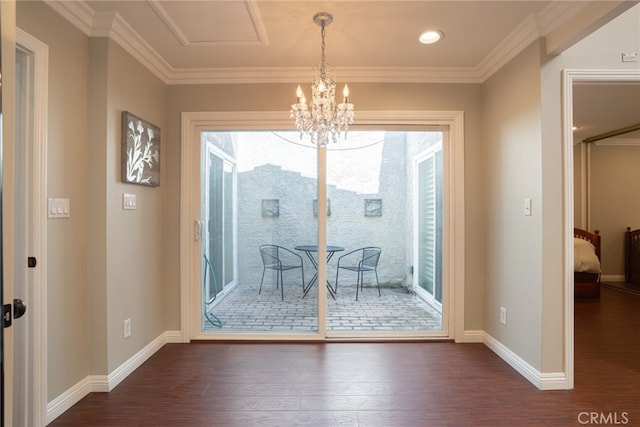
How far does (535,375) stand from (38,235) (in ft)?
10.8

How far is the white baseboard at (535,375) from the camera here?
2434 mm

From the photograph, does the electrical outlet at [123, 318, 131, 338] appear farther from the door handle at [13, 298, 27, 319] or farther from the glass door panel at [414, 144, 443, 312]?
the glass door panel at [414, 144, 443, 312]

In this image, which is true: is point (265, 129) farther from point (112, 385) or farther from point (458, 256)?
point (112, 385)

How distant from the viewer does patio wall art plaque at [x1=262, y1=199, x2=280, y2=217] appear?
346 centimetres

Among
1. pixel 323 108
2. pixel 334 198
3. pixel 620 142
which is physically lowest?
pixel 334 198

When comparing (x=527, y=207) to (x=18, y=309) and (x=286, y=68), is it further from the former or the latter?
(x=18, y=309)

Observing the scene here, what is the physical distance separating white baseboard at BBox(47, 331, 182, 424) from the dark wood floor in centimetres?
4

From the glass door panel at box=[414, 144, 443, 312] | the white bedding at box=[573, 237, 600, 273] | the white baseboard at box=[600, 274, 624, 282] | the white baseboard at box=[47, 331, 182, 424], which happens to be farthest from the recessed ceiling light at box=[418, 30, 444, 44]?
the white baseboard at box=[600, 274, 624, 282]

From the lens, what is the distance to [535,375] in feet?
8.16

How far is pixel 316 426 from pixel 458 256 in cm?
201

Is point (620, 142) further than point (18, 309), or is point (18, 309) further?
point (620, 142)

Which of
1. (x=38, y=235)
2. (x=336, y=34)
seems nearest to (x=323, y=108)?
(x=336, y=34)

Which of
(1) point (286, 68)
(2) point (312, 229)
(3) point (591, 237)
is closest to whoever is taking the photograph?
(1) point (286, 68)

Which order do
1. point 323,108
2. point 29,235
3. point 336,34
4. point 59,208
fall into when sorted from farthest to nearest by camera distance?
1. point 336,34
2. point 323,108
3. point 59,208
4. point 29,235
